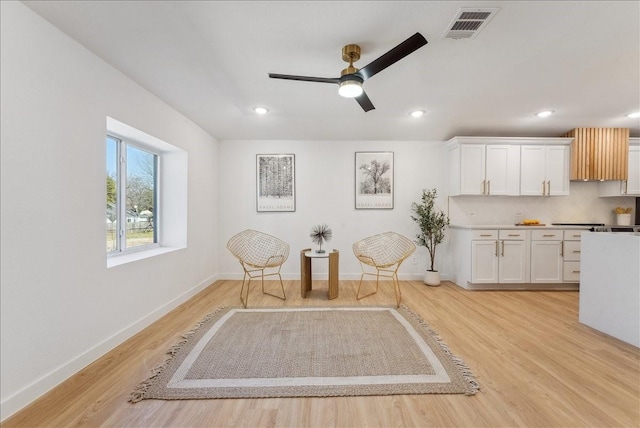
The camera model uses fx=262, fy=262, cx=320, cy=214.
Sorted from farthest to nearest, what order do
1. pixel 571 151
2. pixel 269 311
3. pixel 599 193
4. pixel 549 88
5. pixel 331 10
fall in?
pixel 599 193, pixel 571 151, pixel 269 311, pixel 549 88, pixel 331 10

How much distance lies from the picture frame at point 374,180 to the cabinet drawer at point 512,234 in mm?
1649

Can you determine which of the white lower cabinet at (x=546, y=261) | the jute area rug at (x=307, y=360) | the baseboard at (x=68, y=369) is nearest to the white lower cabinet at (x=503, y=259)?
the white lower cabinet at (x=546, y=261)

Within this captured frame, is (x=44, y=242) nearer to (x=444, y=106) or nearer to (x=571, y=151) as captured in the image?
(x=444, y=106)

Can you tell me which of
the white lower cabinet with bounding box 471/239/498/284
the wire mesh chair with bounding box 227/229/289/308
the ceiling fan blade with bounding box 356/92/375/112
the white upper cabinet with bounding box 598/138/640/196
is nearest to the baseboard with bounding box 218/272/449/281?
the wire mesh chair with bounding box 227/229/289/308

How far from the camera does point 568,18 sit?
5.67 ft

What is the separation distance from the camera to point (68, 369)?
181 cm

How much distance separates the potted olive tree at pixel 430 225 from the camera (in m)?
4.16

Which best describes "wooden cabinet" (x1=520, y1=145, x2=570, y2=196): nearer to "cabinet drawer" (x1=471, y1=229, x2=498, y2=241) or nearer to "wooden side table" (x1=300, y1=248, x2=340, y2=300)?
"cabinet drawer" (x1=471, y1=229, x2=498, y2=241)

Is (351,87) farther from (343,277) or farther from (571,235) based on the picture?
(571,235)

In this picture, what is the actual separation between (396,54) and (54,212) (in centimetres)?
253

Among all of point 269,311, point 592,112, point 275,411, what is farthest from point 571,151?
point 275,411

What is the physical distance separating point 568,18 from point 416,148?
2.79 m

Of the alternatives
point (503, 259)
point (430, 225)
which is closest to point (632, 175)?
point (503, 259)

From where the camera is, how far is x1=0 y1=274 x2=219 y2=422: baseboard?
1478mm
